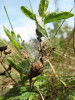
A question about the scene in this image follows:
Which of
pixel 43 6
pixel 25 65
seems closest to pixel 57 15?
pixel 43 6

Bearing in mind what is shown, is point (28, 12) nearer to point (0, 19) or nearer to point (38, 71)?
point (0, 19)

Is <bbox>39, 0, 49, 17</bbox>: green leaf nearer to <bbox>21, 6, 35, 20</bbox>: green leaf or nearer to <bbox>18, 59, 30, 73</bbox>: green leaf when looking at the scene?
<bbox>21, 6, 35, 20</bbox>: green leaf

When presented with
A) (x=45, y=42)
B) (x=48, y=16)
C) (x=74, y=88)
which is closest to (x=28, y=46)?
(x=45, y=42)

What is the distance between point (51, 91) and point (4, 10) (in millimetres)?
630

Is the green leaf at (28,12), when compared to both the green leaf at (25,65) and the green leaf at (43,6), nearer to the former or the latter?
the green leaf at (43,6)

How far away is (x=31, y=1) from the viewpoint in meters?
0.66

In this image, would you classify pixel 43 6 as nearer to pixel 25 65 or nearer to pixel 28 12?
Result: pixel 28 12

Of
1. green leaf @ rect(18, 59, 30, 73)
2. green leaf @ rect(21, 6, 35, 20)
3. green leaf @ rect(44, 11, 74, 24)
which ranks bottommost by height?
green leaf @ rect(18, 59, 30, 73)

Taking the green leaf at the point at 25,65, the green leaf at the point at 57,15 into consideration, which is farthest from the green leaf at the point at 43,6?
the green leaf at the point at 25,65

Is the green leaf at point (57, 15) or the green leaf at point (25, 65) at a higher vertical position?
the green leaf at point (57, 15)

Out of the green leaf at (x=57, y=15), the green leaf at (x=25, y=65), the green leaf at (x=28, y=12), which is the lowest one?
the green leaf at (x=25, y=65)

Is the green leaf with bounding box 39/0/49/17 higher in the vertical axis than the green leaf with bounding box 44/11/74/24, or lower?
higher

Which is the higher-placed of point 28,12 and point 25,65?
point 28,12

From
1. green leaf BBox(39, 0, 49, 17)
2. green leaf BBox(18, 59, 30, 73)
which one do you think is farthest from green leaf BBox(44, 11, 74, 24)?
green leaf BBox(18, 59, 30, 73)
